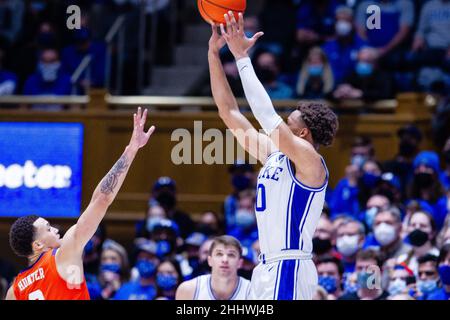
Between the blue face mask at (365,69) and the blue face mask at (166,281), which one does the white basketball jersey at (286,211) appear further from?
the blue face mask at (365,69)

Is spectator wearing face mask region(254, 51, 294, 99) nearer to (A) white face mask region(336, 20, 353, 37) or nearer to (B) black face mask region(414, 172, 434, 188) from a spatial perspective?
(A) white face mask region(336, 20, 353, 37)

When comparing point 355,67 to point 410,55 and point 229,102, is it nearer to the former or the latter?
point 410,55

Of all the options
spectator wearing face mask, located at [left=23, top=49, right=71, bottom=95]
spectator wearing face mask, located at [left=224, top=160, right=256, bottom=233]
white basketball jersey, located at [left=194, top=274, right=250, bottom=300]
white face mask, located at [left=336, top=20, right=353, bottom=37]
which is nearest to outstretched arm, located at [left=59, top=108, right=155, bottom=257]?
white basketball jersey, located at [left=194, top=274, right=250, bottom=300]

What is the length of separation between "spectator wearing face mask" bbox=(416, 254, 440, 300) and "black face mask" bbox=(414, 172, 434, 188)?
1.64m

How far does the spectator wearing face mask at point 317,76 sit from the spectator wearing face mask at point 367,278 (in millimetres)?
3307

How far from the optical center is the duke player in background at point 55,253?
243 inches

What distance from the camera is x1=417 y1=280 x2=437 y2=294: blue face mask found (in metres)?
8.62

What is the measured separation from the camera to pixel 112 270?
34.0 ft

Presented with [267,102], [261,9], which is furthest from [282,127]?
[261,9]

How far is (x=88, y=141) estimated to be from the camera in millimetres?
12250

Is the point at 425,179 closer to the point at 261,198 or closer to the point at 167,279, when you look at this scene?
the point at 167,279

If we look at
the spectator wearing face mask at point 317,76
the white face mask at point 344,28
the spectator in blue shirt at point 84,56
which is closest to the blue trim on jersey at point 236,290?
the spectator wearing face mask at point 317,76

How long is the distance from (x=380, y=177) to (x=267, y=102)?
14.0 feet

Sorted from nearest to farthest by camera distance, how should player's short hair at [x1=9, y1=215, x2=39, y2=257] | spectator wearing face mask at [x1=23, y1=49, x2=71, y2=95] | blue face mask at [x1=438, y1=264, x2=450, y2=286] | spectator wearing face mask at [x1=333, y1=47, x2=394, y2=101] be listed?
1. player's short hair at [x1=9, y1=215, x2=39, y2=257]
2. blue face mask at [x1=438, y1=264, x2=450, y2=286]
3. spectator wearing face mask at [x1=333, y1=47, x2=394, y2=101]
4. spectator wearing face mask at [x1=23, y1=49, x2=71, y2=95]
